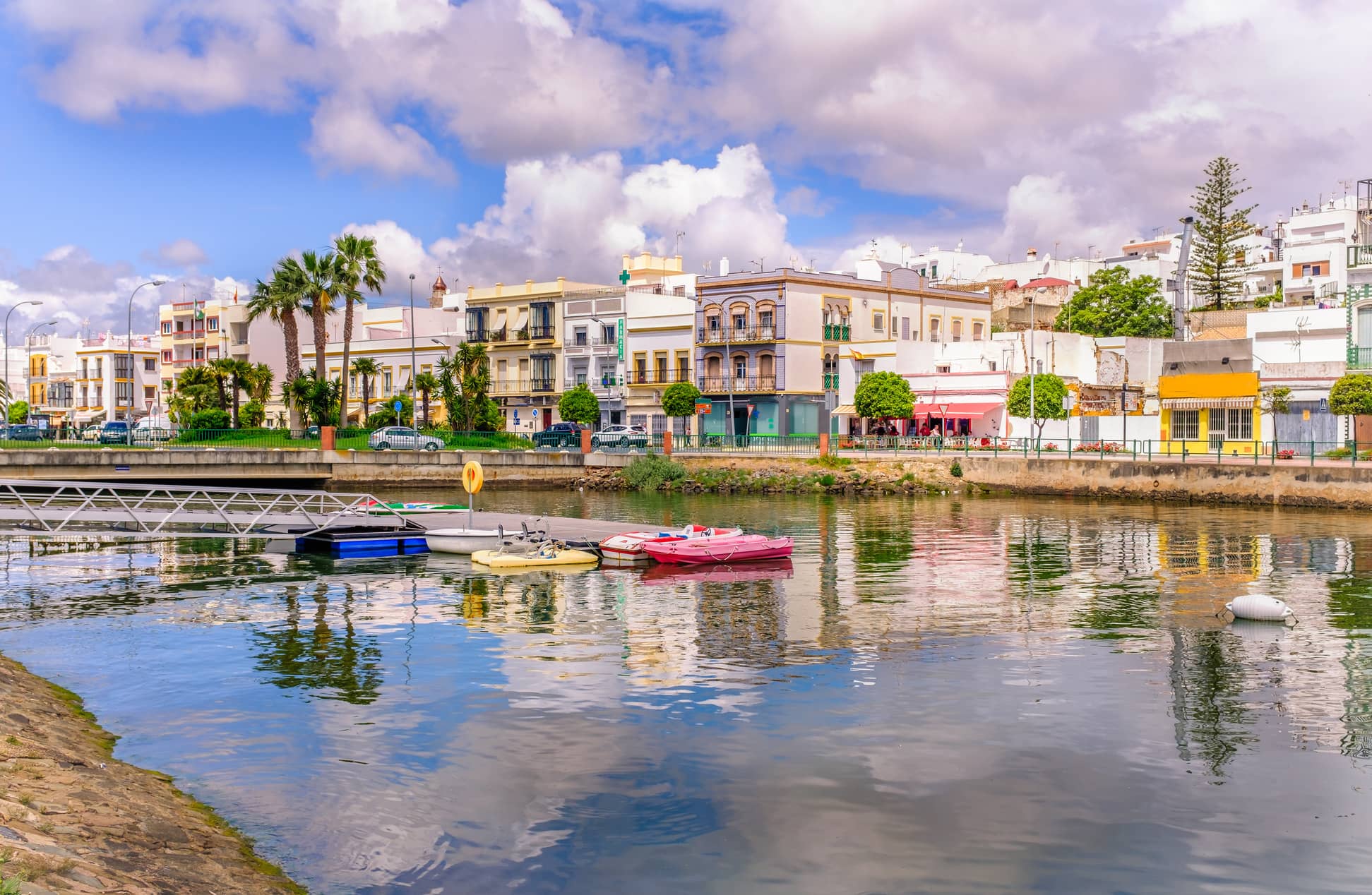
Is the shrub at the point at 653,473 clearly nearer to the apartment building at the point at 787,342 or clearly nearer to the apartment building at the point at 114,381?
the apartment building at the point at 787,342

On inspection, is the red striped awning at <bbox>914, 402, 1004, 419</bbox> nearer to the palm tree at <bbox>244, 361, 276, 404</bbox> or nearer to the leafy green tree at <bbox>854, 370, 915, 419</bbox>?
the leafy green tree at <bbox>854, 370, 915, 419</bbox>

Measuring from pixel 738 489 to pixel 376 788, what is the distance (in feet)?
169

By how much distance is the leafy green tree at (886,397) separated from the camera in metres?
71.2

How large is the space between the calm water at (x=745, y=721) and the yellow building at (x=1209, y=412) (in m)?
31.2

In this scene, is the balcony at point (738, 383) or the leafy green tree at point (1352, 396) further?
the balcony at point (738, 383)

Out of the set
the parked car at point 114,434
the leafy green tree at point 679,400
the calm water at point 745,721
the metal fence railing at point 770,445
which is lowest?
the calm water at point 745,721

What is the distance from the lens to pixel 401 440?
72.0 meters

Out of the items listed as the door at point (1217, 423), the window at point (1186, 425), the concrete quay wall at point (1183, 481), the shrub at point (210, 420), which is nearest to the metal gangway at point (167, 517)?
the concrete quay wall at point (1183, 481)

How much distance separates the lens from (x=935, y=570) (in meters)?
34.3

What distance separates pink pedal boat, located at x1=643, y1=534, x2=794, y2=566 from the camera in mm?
34594

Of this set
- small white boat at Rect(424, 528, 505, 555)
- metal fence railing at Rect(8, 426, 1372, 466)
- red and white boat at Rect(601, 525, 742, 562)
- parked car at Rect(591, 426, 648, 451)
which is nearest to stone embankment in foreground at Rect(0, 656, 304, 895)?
red and white boat at Rect(601, 525, 742, 562)

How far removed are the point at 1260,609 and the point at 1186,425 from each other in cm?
4260

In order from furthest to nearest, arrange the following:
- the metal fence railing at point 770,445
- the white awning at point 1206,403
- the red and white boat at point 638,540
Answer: the white awning at point 1206,403 → the metal fence railing at point 770,445 → the red and white boat at point 638,540

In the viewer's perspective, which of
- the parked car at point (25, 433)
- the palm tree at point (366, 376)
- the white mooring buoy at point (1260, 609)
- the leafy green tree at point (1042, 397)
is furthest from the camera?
the palm tree at point (366, 376)
